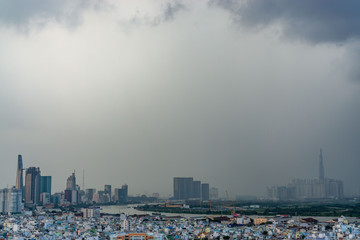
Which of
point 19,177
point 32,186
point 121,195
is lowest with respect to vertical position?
point 121,195

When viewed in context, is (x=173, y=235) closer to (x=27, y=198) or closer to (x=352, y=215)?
(x=352, y=215)

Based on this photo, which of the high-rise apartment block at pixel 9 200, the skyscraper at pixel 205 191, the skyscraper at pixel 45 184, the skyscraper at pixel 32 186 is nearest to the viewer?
the high-rise apartment block at pixel 9 200

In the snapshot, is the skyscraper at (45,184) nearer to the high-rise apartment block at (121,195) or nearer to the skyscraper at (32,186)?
the skyscraper at (32,186)

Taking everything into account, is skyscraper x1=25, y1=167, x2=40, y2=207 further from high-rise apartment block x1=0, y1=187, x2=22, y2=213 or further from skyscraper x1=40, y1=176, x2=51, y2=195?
high-rise apartment block x1=0, y1=187, x2=22, y2=213

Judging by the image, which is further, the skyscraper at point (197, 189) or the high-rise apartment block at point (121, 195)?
the skyscraper at point (197, 189)

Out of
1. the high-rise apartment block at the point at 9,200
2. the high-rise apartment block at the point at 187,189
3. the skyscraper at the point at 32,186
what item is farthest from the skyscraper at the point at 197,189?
the high-rise apartment block at the point at 9,200

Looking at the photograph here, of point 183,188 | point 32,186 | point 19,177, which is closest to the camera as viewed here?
point 19,177

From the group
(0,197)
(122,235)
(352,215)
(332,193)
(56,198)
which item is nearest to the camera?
(122,235)

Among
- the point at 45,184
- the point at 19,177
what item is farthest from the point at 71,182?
the point at 19,177

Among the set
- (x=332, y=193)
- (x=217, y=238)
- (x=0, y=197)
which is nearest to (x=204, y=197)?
(x=332, y=193)

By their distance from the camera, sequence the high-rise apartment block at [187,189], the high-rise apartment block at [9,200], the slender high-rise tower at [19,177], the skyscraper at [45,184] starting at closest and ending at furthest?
the high-rise apartment block at [9,200]
the slender high-rise tower at [19,177]
the skyscraper at [45,184]
the high-rise apartment block at [187,189]

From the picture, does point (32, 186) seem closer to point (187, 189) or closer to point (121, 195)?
point (121, 195)
